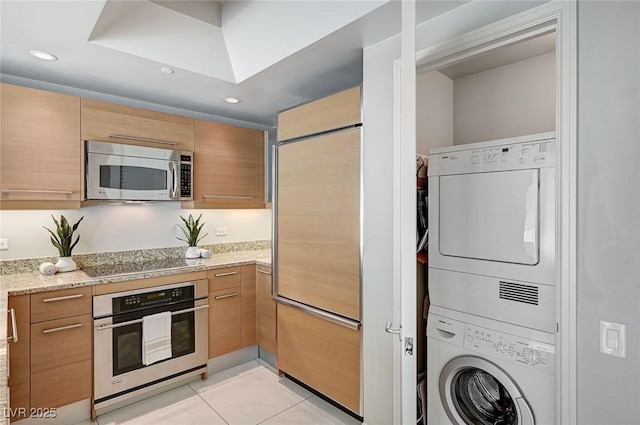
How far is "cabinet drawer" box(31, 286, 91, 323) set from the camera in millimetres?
2072

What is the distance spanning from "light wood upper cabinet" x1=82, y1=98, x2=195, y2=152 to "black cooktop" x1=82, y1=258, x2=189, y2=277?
97 centimetres

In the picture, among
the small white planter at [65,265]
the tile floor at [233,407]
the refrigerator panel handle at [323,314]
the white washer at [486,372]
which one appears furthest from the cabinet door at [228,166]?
the white washer at [486,372]

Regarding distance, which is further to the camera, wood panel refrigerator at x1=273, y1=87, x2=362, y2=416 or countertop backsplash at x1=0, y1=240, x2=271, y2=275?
countertop backsplash at x1=0, y1=240, x2=271, y2=275

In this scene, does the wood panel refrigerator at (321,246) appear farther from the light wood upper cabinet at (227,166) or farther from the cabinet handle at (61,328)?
the cabinet handle at (61,328)

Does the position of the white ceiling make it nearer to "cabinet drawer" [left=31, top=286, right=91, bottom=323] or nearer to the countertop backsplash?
the countertop backsplash

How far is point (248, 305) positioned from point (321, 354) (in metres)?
0.97

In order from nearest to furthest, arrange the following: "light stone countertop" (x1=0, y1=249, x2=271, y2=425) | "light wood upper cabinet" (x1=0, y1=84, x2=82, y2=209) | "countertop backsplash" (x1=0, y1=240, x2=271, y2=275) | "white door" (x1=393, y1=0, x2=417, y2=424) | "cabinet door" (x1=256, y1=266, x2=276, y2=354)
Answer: "white door" (x1=393, y1=0, x2=417, y2=424)
"light stone countertop" (x1=0, y1=249, x2=271, y2=425)
"light wood upper cabinet" (x1=0, y1=84, x2=82, y2=209)
"countertop backsplash" (x1=0, y1=240, x2=271, y2=275)
"cabinet door" (x1=256, y1=266, x2=276, y2=354)

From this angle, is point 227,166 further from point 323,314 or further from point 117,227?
point 323,314

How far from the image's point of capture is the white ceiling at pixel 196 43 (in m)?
1.74

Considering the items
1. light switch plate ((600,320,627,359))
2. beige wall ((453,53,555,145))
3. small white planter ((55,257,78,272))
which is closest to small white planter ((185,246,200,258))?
small white planter ((55,257,78,272))

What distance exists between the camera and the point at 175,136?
2.96m

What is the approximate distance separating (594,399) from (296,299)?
5.63 ft

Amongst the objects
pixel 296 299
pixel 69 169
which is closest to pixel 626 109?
pixel 296 299

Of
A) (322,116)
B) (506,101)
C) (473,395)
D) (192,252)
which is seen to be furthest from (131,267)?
(506,101)
